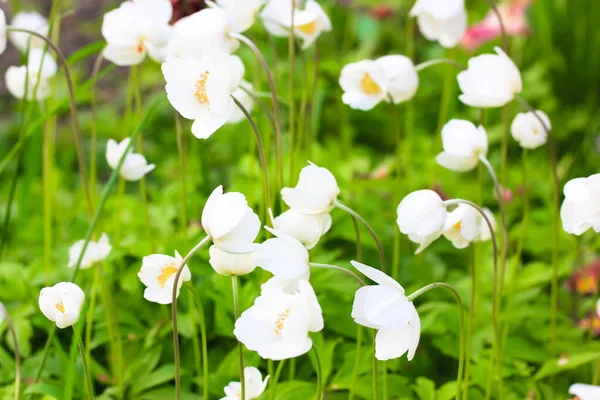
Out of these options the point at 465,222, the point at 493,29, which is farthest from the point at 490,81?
the point at 493,29

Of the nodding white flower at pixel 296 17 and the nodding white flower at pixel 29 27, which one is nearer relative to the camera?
the nodding white flower at pixel 296 17

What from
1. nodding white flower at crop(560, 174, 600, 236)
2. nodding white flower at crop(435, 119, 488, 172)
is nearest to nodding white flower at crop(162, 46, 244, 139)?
nodding white flower at crop(435, 119, 488, 172)

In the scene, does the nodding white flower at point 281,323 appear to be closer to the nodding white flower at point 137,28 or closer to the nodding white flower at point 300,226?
the nodding white flower at point 300,226

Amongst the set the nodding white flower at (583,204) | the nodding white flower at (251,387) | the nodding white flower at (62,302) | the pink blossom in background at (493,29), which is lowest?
the nodding white flower at (251,387)

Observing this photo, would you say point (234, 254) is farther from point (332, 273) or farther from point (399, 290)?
point (332, 273)

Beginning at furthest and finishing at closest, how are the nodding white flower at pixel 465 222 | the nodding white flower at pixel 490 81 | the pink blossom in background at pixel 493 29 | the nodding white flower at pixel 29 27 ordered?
the pink blossom in background at pixel 493 29 < the nodding white flower at pixel 29 27 < the nodding white flower at pixel 490 81 < the nodding white flower at pixel 465 222

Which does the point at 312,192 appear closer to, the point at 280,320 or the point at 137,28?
the point at 280,320

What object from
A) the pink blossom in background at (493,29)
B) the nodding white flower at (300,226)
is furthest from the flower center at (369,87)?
the pink blossom in background at (493,29)

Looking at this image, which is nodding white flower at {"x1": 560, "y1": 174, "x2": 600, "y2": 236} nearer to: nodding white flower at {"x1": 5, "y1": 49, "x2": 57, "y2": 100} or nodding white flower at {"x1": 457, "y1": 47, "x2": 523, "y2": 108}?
nodding white flower at {"x1": 457, "y1": 47, "x2": 523, "y2": 108}
